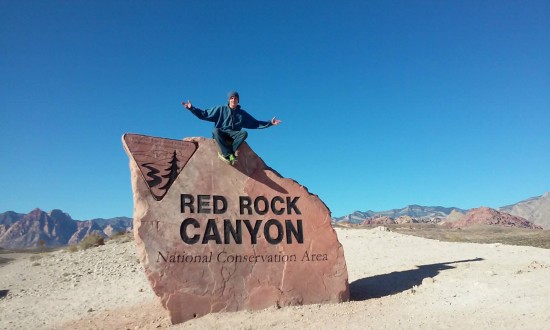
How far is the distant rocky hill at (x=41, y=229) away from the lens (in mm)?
112375

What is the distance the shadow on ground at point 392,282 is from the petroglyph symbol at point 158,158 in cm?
439

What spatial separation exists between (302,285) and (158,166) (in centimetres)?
340

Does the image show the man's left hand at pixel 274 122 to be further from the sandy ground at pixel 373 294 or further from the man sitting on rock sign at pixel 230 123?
the sandy ground at pixel 373 294

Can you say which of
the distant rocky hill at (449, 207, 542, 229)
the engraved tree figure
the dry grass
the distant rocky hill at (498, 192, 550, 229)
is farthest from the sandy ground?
the distant rocky hill at (498, 192, 550, 229)

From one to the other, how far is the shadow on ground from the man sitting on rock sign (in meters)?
3.92

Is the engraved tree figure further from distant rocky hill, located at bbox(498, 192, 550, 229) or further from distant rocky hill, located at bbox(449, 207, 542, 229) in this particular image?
distant rocky hill, located at bbox(498, 192, 550, 229)

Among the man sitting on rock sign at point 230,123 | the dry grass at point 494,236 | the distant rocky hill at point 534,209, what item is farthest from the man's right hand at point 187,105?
the distant rocky hill at point 534,209

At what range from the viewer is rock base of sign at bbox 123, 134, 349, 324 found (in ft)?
22.2

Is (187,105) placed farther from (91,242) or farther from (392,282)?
(91,242)

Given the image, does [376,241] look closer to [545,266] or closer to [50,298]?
[545,266]

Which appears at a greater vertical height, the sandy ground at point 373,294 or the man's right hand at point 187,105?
the man's right hand at point 187,105

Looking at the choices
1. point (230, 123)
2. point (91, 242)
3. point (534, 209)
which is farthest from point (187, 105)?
point (534, 209)

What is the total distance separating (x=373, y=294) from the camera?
8617 millimetres

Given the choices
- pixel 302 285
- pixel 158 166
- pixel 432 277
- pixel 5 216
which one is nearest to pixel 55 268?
pixel 158 166
